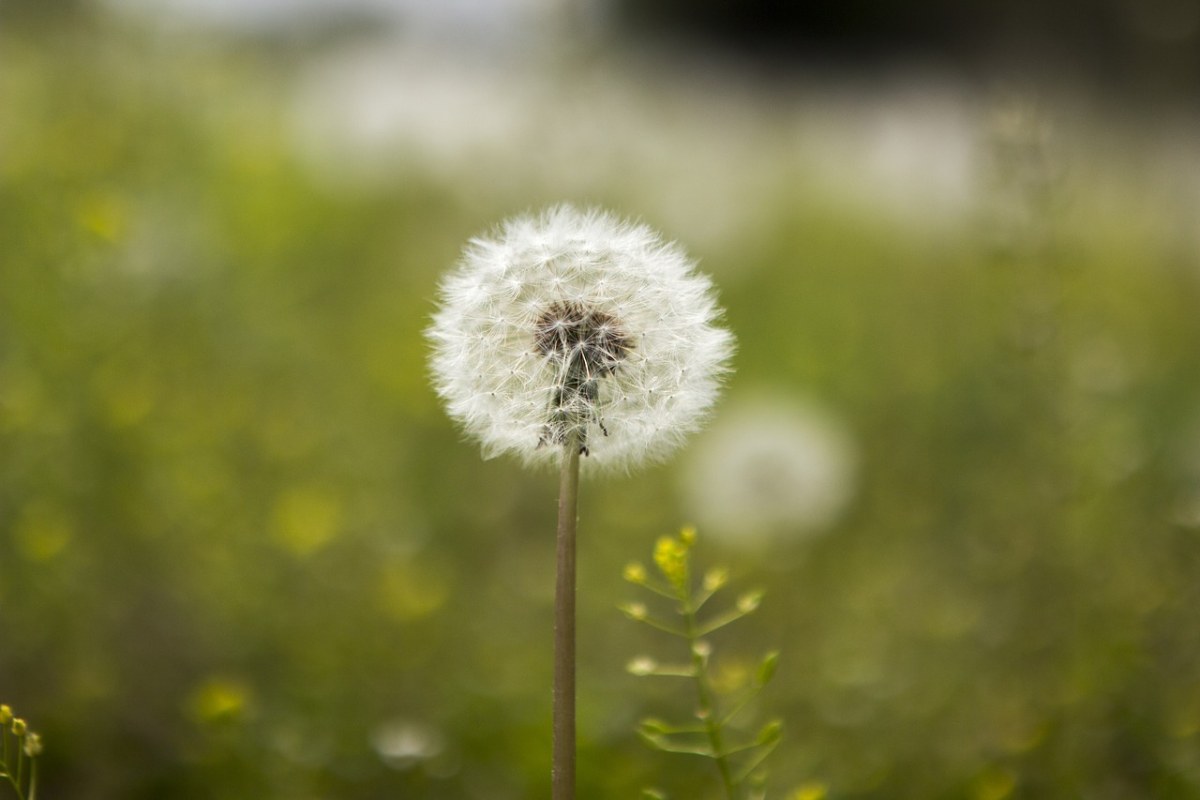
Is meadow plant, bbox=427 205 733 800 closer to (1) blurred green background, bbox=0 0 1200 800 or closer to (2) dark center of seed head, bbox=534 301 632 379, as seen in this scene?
(2) dark center of seed head, bbox=534 301 632 379

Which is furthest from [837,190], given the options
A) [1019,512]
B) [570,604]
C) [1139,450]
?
[570,604]

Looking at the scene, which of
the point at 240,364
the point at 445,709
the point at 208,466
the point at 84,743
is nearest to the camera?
the point at 84,743

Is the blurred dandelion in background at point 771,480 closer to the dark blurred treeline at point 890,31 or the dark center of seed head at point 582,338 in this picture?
the dark center of seed head at point 582,338

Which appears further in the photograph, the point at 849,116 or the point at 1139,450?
the point at 849,116

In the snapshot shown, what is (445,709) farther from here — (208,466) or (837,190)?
(837,190)

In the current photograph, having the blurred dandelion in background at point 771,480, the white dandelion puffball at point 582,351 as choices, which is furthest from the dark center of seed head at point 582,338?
the blurred dandelion in background at point 771,480

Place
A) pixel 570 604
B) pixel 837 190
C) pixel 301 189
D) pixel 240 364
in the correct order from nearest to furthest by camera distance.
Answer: pixel 570 604
pixel 240 364
pixel 301 189
pixel 837 190
